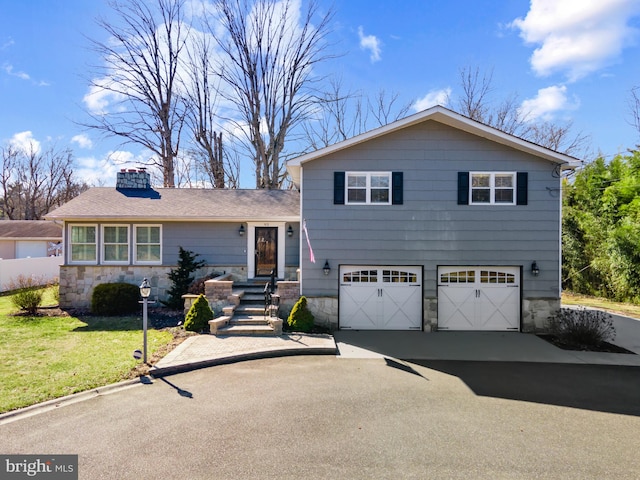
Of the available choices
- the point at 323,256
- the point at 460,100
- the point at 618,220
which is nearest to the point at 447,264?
the point at 323,256

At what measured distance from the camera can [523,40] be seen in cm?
1262

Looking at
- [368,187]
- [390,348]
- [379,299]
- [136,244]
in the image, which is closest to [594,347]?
[390,348]

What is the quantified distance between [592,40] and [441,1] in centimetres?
539

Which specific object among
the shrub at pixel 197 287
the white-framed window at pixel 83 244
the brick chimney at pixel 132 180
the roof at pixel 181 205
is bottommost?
the shrub at pixel 197 287

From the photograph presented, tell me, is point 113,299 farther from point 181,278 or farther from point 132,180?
point 132,180

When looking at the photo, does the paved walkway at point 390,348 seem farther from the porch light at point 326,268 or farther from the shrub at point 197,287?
the shrub at point 197,287

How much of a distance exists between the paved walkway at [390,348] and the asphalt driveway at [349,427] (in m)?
0.66

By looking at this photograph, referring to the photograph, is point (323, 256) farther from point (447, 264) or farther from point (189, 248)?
point (189, 248)

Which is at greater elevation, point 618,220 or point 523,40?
point 523,40

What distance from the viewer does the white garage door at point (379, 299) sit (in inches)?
398

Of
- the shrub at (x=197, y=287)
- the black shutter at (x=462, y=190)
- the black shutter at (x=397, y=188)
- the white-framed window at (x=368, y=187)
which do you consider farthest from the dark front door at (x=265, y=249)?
the black shutter at (x=462, y=190)

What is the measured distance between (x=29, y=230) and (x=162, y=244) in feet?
65.8

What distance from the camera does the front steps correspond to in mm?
8742

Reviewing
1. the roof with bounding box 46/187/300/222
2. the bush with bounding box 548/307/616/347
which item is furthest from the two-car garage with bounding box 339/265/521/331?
the roof with bounding box 46/187/300/222
